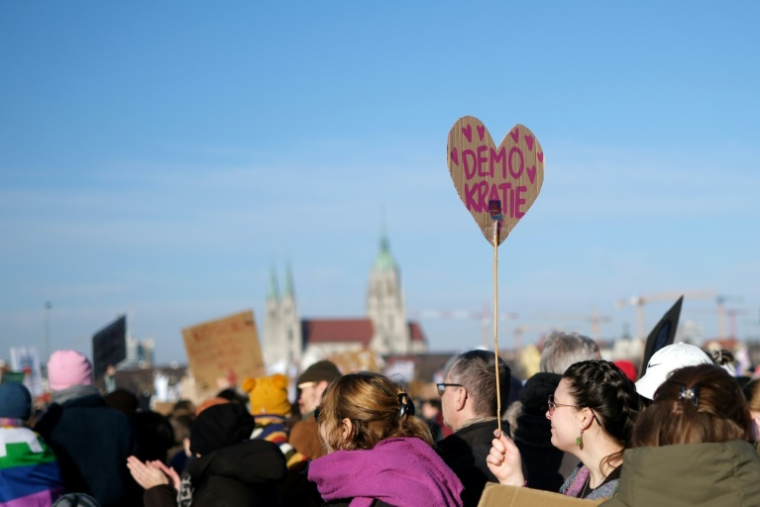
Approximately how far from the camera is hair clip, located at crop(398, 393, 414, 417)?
3.80 meters

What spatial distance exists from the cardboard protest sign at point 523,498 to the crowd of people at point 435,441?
8 cm

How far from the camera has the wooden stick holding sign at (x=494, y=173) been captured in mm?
4078

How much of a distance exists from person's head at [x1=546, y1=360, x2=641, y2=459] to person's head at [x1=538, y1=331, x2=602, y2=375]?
67.9 inches

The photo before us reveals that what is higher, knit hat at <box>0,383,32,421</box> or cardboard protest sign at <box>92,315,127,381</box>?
knit hat at <box>0,383,32,421</box>

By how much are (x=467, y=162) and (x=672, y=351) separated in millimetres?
1192

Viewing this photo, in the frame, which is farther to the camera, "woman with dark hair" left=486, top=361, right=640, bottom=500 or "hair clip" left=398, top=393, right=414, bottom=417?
"hair clip" left=398, top=393, right=414, bottom=417

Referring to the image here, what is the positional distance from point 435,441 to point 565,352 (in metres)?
1.42

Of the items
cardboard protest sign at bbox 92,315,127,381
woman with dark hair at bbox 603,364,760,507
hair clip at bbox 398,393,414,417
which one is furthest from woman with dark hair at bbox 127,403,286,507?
cardboard protest sign at bbox 92,315,127,381

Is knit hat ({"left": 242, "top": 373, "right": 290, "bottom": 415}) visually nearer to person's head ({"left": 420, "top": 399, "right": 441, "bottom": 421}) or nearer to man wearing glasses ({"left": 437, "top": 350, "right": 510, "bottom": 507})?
man wearing glasses ({"left": 437, "top": 350, "right": 510, "bottom": 507})

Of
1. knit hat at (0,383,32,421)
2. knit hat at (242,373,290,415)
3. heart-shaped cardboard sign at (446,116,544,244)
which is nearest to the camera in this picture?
heart-shaped cardboard sign at (446,116,544,244)

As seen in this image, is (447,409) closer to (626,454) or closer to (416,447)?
(416,447)

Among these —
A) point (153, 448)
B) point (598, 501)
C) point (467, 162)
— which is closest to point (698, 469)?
point (598, 501)

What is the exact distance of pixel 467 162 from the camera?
162 inches

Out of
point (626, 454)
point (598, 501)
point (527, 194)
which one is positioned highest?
point (527, 194)
